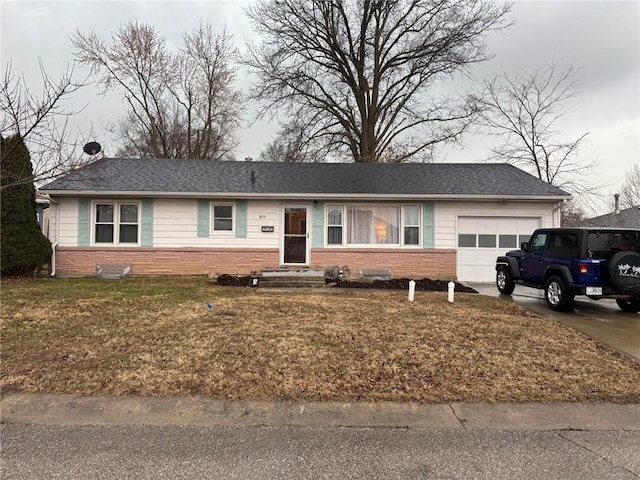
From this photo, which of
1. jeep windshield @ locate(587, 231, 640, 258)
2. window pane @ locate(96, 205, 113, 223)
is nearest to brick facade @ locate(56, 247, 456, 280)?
window pane @ locate(96, 205, 113, 223)

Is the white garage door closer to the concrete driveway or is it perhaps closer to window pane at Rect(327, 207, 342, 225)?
the concrete driveway

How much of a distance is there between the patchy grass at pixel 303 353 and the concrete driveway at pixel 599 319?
0.36 m

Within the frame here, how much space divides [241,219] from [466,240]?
24.7 feet

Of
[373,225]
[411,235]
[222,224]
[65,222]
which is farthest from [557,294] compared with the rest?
[65,222]

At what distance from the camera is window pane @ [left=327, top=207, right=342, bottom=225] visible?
13516mm

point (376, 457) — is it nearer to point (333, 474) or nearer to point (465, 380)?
point (333, 474)

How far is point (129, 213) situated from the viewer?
13320mm

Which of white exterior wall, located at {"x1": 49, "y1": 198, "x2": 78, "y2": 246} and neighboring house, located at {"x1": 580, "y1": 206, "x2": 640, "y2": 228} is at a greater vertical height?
neighboring house, located at {"x1": 580, "y1": 206, "x2": 640, "y2": 228}

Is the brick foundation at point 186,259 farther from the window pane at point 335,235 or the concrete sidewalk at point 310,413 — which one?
the concrete sidewalk at point 310,413

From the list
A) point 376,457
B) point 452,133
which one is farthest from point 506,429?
point 452,133

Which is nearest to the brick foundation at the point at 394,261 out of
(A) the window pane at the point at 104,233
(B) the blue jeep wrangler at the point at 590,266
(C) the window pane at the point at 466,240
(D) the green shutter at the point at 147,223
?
(C) the window pane at the point at 466,240

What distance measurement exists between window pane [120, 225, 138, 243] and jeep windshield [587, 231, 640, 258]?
12603mm

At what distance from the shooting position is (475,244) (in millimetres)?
13430

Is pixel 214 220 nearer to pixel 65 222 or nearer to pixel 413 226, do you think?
pixel 65 222
